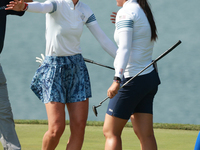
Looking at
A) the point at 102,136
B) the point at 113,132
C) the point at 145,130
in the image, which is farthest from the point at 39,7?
the point at 102,136

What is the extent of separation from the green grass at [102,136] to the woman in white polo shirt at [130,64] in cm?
142

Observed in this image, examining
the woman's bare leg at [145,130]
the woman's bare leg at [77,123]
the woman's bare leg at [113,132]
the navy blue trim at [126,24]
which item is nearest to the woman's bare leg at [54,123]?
the woman's bare leg at [77,123]

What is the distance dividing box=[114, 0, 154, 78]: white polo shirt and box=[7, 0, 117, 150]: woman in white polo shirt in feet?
1.49

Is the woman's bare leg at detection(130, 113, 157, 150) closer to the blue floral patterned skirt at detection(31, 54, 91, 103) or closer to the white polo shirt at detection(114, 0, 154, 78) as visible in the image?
the white polo shirt at detection(114, 0, 154, 78)

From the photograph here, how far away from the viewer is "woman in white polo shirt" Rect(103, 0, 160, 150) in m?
2.88

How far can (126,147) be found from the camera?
4.39 m

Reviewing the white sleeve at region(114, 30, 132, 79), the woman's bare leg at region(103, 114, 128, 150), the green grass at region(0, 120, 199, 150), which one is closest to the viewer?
the white sleeve at region(114, 30, 132, 79)

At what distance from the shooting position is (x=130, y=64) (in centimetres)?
299

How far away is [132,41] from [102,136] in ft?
7.83

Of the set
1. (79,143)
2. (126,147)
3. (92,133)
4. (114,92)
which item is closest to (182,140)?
(126,147)

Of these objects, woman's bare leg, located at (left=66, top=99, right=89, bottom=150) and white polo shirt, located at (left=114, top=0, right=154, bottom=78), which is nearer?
white polo shirt, located at (left=114, top=0, right=154, bottom=78)

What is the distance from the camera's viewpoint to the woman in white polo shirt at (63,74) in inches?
127

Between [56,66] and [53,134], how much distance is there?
0.55 m

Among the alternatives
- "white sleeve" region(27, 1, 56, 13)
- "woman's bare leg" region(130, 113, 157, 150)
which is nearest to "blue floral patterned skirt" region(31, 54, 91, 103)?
"white sleeve" region(27, 1, 56, 13)
